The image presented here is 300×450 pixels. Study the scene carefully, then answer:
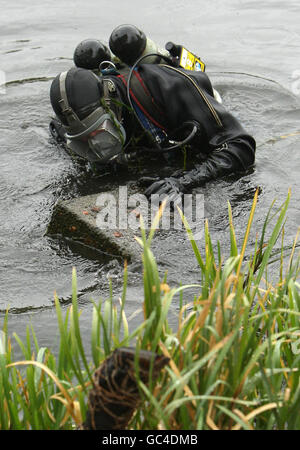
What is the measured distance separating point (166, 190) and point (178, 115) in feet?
1.86

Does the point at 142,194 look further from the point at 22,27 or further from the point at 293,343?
the point at 22,27

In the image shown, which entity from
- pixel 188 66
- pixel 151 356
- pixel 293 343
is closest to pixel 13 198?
pixel 188 66

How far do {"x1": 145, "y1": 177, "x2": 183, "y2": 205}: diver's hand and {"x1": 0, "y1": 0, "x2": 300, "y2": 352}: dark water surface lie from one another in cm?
21

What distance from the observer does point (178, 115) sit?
4.01 m

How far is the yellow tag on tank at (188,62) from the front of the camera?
4.28 m

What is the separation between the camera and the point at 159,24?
279 inches

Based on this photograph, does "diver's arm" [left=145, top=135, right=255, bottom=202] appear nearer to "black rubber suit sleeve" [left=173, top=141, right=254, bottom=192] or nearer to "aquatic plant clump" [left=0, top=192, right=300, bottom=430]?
Answer: "black rubber suit sleeve" [left=173, top=141, right=254, bottom=192]

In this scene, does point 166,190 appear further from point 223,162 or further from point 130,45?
point 130,45

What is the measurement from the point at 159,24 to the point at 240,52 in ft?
3.46

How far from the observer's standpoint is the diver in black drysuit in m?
3.92

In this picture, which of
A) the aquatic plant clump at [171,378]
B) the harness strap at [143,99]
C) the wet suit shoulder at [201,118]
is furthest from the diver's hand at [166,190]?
the aquatic plant clump at [171,378]

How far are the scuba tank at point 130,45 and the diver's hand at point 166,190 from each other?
0.92m

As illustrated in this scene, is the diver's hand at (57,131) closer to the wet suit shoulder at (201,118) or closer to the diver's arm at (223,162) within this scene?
the wet suit shoulder at (201,118)

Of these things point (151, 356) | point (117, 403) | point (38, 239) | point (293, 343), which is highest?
point (151, 356)
